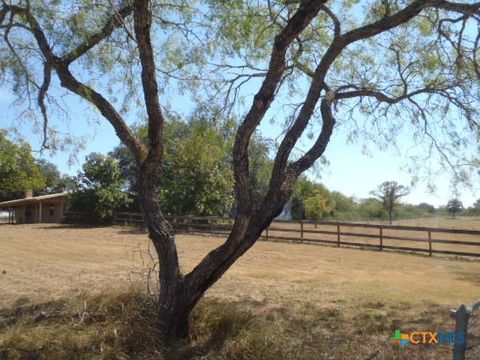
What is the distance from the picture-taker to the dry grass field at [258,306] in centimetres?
602

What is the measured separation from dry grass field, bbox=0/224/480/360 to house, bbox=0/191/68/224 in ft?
95.3

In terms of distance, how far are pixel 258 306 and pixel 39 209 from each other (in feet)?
131

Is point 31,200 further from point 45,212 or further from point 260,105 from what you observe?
point 260,105

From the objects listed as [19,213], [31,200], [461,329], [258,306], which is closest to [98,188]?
[31,200]

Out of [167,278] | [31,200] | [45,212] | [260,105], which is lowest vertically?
[167,278]

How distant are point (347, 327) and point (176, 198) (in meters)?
26.2

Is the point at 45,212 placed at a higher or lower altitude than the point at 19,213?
higher

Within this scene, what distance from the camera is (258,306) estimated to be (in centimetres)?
868

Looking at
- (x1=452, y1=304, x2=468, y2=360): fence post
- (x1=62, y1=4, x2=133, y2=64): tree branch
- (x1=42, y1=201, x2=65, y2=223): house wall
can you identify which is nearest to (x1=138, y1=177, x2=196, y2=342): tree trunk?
(x1=62, y1=4, x2=133, y2=64): tree branch

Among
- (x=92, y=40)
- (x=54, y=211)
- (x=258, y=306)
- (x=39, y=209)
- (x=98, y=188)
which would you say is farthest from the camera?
(x=54, y=211)

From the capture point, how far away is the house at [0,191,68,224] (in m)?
43.6

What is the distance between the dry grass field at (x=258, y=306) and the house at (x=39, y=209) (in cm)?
2905

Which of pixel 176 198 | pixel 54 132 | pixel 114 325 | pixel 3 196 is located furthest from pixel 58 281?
pixel 3 196

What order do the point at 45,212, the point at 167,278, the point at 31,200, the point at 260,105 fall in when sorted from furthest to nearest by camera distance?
1. the point at 45,212
2. the point at 31,200
3. the point at 167,278
4. the point at 260,105
